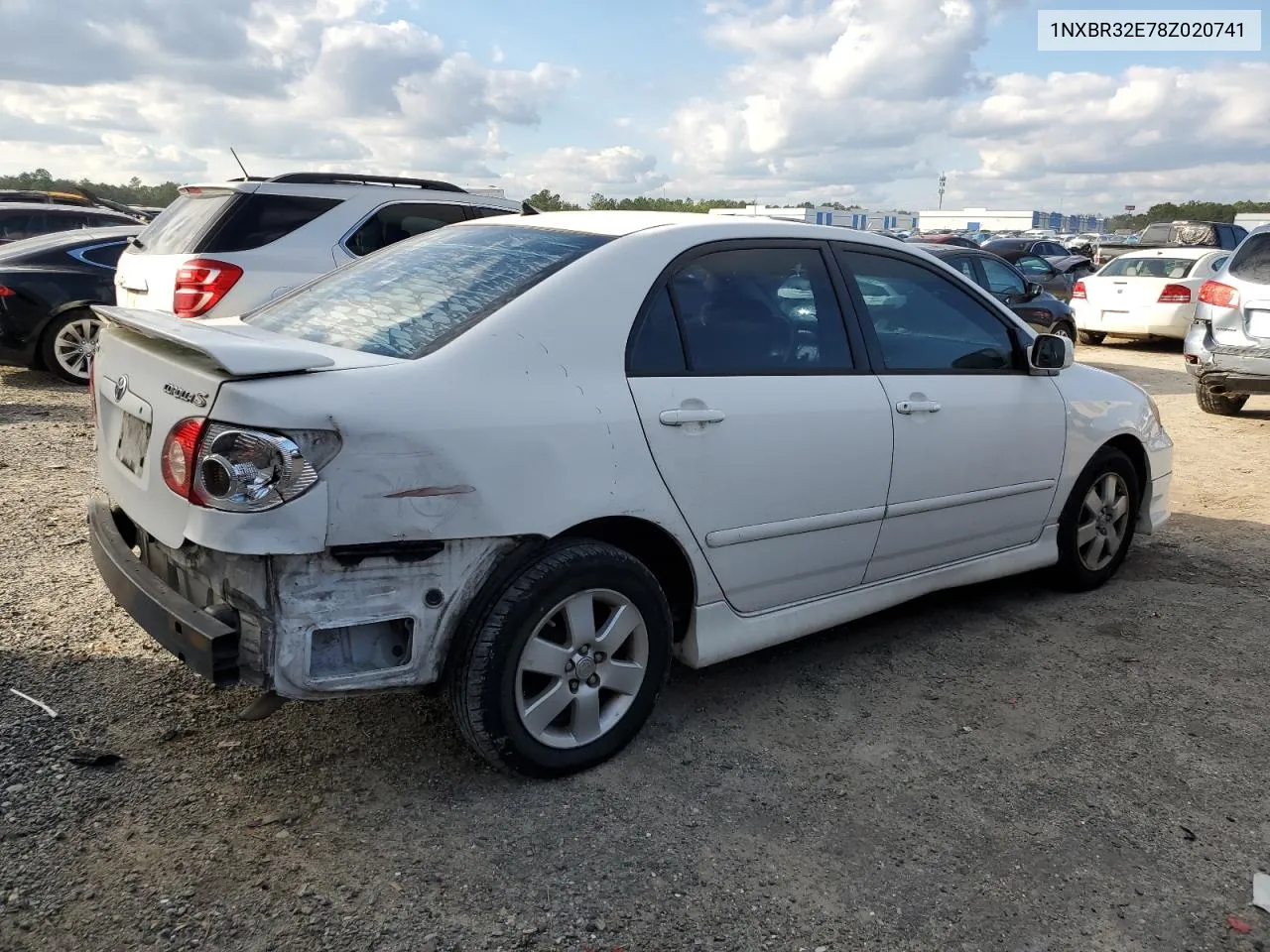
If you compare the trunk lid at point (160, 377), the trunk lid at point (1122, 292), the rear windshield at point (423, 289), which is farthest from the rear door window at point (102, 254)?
the trunk lid at point (1122, 292)

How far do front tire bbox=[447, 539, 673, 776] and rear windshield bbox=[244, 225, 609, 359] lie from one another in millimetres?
734

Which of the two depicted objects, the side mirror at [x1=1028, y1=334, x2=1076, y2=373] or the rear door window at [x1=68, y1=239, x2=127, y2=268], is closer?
the side mirror at [x1=1028, y1=334, x2=1076, y2=373]

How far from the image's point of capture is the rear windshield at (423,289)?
3.01m

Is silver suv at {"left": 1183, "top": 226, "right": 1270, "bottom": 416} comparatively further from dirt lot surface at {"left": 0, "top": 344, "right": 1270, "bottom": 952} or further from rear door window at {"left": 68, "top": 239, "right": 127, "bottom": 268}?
rear door window at {"left": 68, "top": 239, "right": 127, "bottom": 268}

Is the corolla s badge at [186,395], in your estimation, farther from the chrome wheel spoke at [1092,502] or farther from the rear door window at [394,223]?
the rear door window at [394,223]

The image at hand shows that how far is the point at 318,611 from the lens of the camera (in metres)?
2.58

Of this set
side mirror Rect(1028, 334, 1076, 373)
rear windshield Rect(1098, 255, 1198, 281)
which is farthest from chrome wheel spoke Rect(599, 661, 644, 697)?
rear windshield Rect(1098, 255, 1198, 281)

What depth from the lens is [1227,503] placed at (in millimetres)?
6629

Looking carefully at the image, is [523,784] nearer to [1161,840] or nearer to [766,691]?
[766,691]

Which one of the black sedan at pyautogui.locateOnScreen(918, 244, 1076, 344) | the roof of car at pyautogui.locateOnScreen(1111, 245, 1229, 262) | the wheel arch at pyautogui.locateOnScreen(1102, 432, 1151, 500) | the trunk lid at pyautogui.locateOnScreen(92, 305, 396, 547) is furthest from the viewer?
the roof of car at pyautogui.locateOnScreen(1111, 245, 1229, 262)

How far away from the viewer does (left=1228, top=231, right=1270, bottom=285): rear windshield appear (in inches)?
341

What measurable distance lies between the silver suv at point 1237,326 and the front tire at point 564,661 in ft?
24.5

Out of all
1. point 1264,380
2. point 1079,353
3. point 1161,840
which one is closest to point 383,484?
point 1161,840

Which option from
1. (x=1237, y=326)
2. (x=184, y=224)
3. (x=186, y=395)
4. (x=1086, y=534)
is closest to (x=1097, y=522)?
(x=1086, y=534)
